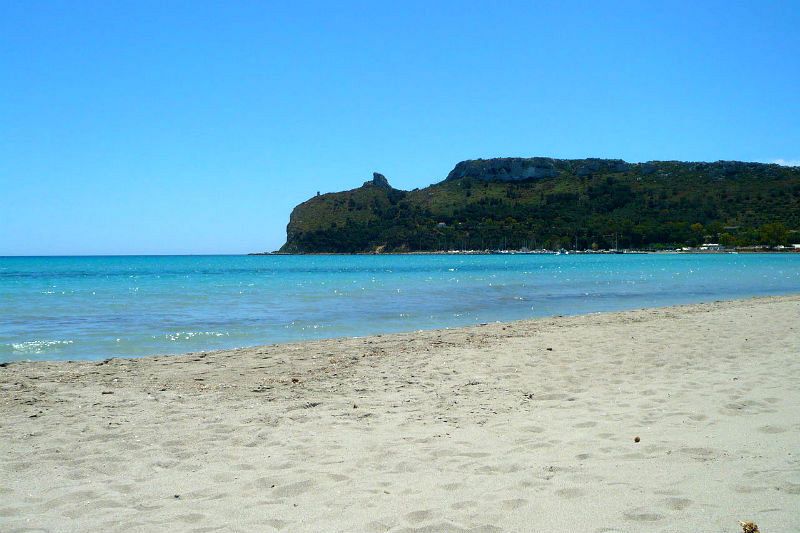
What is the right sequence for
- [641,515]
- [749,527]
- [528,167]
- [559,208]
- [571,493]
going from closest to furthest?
[749,527] < [641,515] < [571,493] < [559,208] < [528,167]

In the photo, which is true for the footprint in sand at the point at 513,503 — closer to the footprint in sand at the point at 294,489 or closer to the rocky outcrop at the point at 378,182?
the footprint in sand at the point at 294,489

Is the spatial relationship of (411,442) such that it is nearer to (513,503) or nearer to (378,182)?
(513,503)

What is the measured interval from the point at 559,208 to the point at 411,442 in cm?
13517

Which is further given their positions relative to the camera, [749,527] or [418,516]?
[418,516]

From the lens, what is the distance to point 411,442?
17.7 ft

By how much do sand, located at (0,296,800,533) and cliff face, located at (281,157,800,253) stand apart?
116 m

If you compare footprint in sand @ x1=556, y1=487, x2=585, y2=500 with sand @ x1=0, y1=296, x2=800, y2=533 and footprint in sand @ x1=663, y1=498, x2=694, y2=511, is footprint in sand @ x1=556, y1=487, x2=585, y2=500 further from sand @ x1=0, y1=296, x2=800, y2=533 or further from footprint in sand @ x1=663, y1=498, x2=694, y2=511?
footprint in sand @ x1=663, y1=498, x2=694, y2=511

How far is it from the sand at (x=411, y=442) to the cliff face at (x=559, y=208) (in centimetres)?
11637

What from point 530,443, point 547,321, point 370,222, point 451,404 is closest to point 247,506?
point 530,443

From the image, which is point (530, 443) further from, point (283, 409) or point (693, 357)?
point (693, 357)

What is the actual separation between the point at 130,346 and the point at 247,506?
991 cm

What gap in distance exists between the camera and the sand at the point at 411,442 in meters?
3.82

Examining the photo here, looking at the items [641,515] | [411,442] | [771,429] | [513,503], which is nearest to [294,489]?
[411,442]

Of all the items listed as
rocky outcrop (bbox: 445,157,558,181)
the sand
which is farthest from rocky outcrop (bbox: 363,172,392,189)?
the sand
